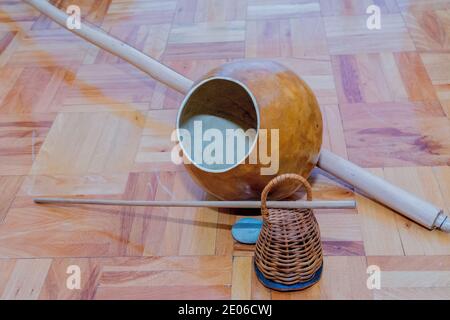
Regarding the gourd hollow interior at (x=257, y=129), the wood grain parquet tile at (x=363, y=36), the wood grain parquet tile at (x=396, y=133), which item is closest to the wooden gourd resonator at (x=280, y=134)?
the gourd hollow interior at (x=257, y=129)

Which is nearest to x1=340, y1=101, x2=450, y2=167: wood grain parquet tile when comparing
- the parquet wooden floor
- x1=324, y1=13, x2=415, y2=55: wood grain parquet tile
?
the parquet wooden floor

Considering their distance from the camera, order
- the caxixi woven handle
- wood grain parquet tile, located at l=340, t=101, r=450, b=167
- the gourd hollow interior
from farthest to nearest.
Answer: wood grain parquet tile, located at l=340, t=101, r=450, b=167, the gourd hollow interior, the caxixi woven handle

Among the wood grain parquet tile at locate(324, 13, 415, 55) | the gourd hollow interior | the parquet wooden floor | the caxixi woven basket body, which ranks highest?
the gourd hollow interior

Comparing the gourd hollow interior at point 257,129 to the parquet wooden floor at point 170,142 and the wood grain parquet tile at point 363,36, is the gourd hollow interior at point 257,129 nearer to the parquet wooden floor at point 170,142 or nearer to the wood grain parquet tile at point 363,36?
the parquet wooden floor at point 170,142

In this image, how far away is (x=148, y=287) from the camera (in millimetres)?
1037

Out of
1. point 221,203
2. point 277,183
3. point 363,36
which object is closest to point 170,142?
point 221,203

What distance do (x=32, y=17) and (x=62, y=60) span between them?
0.33m

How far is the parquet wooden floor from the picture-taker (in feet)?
3.43

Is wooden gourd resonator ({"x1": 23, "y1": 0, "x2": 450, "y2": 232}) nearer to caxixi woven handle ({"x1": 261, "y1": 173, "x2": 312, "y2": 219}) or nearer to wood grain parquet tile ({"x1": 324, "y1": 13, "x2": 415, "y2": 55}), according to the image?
caxixi woven handle ({"x1": 261, "y1": 173, "x2": 312, "y2": 219})

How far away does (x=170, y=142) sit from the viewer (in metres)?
1.35

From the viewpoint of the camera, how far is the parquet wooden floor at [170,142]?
41.2 inches

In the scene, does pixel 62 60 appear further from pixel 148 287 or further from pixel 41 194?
pixel 148 287

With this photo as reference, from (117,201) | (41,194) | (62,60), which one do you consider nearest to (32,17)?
Answer: (62,60)

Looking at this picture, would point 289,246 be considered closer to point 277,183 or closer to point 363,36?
point 277,183
